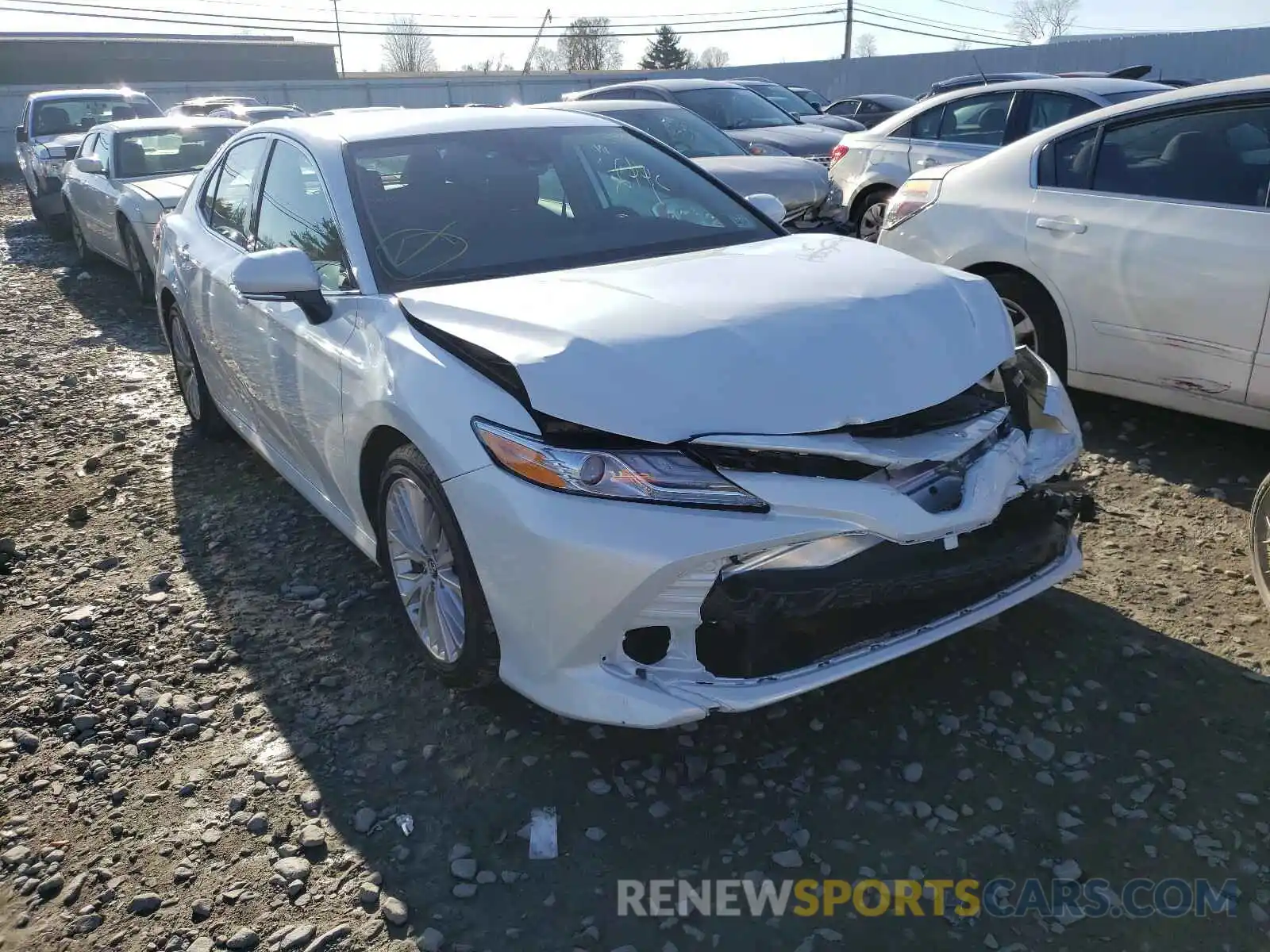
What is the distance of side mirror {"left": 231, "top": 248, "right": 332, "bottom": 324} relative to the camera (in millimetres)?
3191

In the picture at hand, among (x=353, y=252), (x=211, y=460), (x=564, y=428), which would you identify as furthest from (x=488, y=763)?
(x=211, y=460)

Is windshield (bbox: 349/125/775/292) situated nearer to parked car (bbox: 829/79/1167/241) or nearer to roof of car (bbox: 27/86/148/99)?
parked car (bbox: 829/79/1167/241)

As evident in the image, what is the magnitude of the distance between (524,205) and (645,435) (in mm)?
1514

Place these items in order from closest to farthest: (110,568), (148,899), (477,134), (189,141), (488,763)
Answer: (148,899)
(488,763)
(477,134)
(110,568)
(189,141)

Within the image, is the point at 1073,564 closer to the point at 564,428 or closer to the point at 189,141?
the point at 564,428

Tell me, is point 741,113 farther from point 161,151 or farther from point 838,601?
point 838,601

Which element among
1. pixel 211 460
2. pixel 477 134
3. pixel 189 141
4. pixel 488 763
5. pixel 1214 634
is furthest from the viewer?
pixel 189 141

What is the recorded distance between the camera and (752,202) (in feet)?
13.4

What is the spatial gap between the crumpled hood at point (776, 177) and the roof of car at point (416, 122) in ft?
12.8

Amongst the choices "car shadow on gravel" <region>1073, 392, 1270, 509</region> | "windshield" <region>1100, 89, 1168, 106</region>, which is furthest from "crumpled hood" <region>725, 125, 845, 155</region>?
"car shadow on gravel" <region>1073, 392, 1270, 509</region>

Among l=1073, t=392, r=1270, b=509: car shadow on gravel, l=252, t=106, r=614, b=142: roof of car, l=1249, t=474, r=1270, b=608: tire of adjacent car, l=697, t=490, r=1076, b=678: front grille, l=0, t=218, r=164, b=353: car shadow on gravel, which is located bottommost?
l=0, t=218, r=164, b=353: car shadow on gravel

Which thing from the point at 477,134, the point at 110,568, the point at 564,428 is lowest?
the point at 110,568

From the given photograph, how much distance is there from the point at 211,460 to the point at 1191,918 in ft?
15.3

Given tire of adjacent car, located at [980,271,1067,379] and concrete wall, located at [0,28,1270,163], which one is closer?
tire of adjacent car, located at [980,271,1067,379]
